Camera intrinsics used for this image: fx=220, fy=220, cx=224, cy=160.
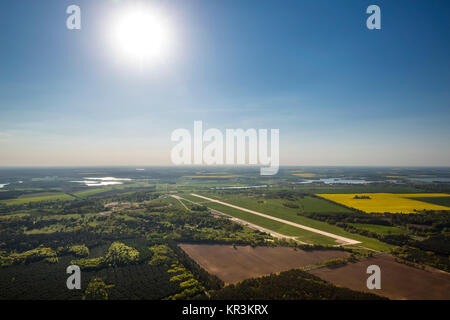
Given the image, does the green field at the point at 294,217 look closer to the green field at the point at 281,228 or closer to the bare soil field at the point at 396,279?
the green field at the point at 281,228

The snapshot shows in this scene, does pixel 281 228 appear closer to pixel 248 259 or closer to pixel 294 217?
pixel 294 217

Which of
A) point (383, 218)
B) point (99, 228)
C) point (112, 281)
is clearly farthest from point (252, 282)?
point (383, 218)

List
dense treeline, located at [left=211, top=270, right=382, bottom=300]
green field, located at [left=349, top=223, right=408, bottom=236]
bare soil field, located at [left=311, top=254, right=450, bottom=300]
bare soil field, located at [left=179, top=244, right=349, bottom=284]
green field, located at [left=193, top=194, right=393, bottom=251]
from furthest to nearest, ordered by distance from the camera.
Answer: green field, located at [left=349, top=223, right=408, bottom=236] → green field, located at [left=193, top=194, right=393, bottom=251] → bare soil field, located at [left=179, top=244, right=349, bottom=284] → bare soil field, located at [left=311, top=254, right=450, bottom=300] → dense treeline, located at [left=211, top=270, right=382, bottom=300]

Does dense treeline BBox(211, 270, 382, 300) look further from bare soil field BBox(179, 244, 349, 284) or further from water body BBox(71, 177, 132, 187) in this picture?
water body BBox(71, 177, 132, 187)

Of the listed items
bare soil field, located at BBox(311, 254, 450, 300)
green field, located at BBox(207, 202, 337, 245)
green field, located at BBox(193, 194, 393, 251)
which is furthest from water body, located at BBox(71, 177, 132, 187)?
bare soil field, located at BBox(311, 254, 450, 300)

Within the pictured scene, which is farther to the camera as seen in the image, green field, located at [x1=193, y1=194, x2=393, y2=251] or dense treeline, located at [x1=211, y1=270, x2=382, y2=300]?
green field, located at [x1=193, y1=194, x2=393, y2=251]
